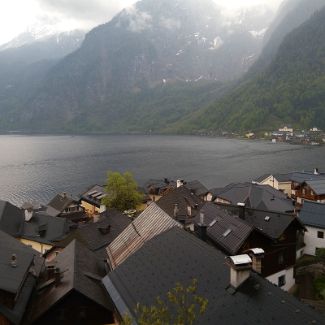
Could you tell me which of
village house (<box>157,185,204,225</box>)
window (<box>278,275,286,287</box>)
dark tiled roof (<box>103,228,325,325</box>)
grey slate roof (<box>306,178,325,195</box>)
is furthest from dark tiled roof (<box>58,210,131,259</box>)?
grey slate roof (<box>306,178,325,195</box>)

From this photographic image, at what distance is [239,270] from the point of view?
57.2 ft

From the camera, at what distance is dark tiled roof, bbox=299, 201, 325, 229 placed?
1890 inches

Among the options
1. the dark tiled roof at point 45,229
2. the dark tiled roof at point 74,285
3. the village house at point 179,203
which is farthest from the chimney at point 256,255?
the dark tiled roof at point 45,229

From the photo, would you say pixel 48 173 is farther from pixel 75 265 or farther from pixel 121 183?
pixel 75 265

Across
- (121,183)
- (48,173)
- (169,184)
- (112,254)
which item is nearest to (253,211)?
(112,254)

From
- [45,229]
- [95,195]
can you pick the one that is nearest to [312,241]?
[45,229]

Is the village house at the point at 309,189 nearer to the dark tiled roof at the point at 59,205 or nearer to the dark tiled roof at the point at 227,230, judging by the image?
the dark tiled roof at the point at 227,230

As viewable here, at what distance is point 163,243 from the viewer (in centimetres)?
2538

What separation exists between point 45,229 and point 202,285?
4703 cm

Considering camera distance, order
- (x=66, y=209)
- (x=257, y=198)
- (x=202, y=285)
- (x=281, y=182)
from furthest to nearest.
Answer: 1. (x=281, y=182)
2. (x=66, y=209)
3. (x=257, y=198)
4. (x=202, y=285)

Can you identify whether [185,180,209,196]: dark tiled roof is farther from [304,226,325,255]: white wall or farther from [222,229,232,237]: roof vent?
[222,229,232,237]: roof vent

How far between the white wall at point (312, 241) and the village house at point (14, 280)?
100ft

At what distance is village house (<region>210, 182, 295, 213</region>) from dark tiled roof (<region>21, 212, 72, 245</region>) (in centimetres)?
2838

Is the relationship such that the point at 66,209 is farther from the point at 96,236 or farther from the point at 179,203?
the point at 96,236
